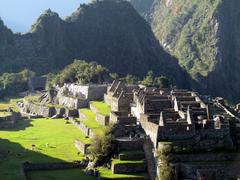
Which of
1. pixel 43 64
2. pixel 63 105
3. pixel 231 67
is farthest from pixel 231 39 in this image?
pixel 63 105

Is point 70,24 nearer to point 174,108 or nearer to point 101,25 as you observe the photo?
point 101,25

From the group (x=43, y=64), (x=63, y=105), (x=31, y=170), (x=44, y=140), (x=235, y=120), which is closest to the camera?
(x=31, y=170)

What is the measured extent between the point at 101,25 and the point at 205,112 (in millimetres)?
131376

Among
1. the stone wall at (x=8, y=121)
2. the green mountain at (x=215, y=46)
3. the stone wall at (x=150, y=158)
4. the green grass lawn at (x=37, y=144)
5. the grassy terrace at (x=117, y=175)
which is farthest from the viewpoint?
the green mountain at (x=215, y=46)

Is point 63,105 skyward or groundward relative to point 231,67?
groundward

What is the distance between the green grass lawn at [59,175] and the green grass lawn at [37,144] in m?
1.24

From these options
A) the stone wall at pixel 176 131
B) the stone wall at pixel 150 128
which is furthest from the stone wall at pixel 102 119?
the stone wall at pixel 176 131

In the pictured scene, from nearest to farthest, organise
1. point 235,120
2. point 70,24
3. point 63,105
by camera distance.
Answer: point 235,120 < point 63,105 < point 70,24

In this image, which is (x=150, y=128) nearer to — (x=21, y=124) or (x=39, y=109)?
(x=21, y=124)

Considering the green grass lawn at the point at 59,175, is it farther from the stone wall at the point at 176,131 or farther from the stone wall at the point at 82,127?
the stone wall at the point at 82,127

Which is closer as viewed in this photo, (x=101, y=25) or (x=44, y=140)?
(x=44, y=140)

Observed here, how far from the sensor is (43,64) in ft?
Result: 447

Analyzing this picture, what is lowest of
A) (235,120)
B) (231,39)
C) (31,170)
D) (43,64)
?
(31,170)

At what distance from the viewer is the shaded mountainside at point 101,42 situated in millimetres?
149000
